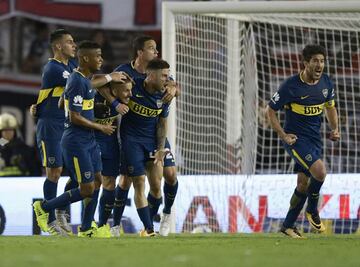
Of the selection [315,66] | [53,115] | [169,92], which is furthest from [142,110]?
[315,66]

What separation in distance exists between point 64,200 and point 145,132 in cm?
112

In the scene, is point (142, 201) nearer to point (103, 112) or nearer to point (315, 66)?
point (103, 112)

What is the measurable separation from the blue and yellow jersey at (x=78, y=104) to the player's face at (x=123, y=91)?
1.49ft

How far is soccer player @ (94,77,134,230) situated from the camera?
13.9m

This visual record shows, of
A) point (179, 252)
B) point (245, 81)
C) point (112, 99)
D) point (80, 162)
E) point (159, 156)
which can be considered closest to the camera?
point (179, 252)

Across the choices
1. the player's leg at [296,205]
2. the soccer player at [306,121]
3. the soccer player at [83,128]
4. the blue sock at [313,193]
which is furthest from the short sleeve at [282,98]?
the soccer player at [83,128]

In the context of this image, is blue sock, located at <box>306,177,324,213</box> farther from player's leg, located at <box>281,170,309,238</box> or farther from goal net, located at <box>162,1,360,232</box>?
goal net, located at <box>162,1,360,232</box>

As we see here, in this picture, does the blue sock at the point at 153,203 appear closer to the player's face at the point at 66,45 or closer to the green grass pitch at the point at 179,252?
the green grass pitch at the point at 179,252

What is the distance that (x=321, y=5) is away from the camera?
16312 millimetres

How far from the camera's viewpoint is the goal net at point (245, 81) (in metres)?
17.4

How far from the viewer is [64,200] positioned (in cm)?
1379

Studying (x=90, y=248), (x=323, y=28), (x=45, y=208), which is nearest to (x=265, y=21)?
(x=323, y=28)

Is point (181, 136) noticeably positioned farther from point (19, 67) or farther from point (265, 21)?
point (19, 67)

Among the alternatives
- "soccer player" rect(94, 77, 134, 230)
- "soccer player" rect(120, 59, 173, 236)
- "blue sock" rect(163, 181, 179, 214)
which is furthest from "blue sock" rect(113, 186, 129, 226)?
"soccer player" rect(120, 59, 173, 236)
